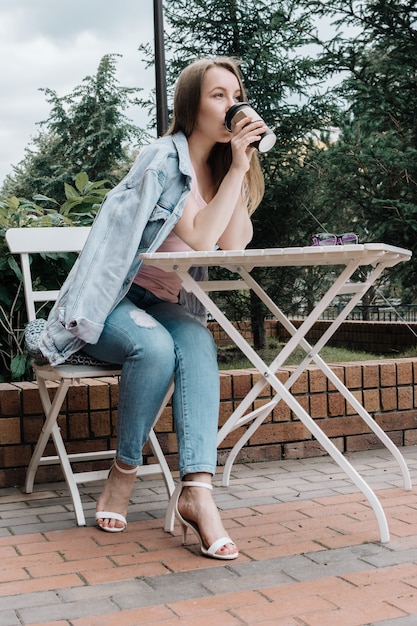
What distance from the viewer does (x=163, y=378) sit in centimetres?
241

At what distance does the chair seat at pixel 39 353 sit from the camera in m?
2.57

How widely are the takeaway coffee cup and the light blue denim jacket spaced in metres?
0.19

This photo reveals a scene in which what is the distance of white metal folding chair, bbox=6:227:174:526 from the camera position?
2576mm

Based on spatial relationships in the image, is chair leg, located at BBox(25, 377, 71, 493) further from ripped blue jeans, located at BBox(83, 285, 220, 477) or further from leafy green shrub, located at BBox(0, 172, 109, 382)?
leafy green shrub, located at BBox(0, 172, 109, 382)

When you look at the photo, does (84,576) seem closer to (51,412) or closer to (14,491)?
(51,412)

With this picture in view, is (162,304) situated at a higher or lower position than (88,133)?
lower

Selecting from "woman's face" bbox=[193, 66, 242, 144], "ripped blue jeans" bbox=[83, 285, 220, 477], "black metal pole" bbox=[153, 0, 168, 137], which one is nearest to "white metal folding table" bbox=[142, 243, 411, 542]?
"ripped blue jeans" bbox=[83, 285, 220, 477]

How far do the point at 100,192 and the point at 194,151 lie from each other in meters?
1.72

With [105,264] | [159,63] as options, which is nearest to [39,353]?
[105,264]

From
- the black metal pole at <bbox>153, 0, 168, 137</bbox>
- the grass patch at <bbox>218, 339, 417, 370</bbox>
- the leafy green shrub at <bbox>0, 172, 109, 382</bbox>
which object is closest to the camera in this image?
the leafy green shrub at <bbox>0, 172, 109, 382</bbox>


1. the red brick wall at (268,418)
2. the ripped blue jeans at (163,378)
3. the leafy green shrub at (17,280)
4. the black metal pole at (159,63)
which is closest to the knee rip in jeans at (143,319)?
the ripped blue jeans at (163,378)

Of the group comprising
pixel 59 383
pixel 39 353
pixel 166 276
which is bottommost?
pixel 59 383

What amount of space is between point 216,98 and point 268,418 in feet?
5.03

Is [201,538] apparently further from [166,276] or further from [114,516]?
[166,276]
